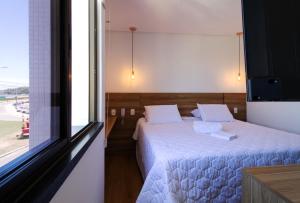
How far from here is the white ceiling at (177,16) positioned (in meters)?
2.48

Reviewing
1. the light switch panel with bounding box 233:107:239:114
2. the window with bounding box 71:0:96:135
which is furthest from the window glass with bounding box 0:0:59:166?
the light switch panel with bounding box 233:107:239:114

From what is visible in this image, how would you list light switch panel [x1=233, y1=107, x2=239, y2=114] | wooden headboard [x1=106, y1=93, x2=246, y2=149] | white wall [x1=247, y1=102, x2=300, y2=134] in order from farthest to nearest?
light switch panel [x1=233, y1=107, x2=239, y2=114] → wooden headboard [x1=106, y1=93, x2=246, y2=149] → white wall [x1=247, y1=102, x2=300, y2=134]

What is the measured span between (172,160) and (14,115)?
116 cm

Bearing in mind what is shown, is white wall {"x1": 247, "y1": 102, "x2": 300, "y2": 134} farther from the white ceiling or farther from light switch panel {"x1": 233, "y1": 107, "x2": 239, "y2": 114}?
the white ceiling

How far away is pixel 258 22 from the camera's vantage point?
2.98 ft

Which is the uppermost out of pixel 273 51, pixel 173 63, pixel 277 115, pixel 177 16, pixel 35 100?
pixel 177 16

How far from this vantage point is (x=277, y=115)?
126 inches

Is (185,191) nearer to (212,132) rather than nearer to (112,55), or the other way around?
(212,132)

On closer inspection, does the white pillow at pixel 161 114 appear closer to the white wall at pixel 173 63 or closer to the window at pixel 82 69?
the white wall at pixel 173 63

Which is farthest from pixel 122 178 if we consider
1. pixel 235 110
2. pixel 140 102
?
pixel 235 110

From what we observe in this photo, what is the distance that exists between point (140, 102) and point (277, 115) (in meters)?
2.29

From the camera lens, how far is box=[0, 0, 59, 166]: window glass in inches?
20.0

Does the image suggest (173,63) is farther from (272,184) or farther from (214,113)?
(272,184)

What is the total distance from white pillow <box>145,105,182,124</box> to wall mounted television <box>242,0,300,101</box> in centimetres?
228
